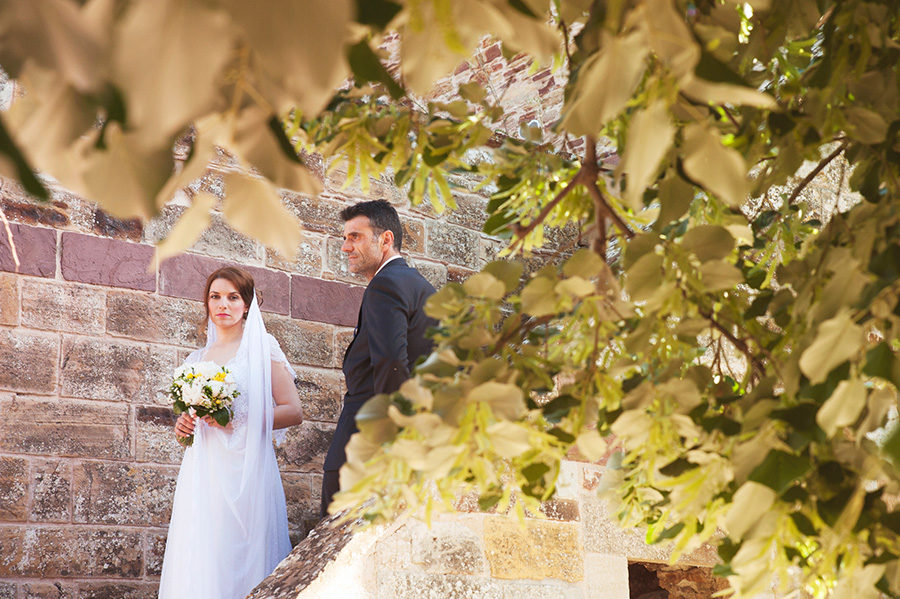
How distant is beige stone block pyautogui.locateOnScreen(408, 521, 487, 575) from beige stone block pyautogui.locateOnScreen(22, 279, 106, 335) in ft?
7.32

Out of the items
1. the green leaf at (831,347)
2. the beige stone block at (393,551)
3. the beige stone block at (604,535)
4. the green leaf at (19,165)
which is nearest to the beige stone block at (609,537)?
the beige stone block at (604,535)

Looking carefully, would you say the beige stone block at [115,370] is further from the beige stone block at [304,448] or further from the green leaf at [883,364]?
the green leaf at [883,364]

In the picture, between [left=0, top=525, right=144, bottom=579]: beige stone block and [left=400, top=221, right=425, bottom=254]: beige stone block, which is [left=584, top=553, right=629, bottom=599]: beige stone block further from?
[left=400, top=221, right=425, bottom=254]: beige stone block

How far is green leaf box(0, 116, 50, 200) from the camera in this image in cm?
42

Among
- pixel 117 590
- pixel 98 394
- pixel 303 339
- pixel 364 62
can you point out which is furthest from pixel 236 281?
pixel 364 62

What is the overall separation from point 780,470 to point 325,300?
4.00 m

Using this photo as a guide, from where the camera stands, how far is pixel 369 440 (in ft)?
3.12

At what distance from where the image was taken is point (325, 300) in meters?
4.71

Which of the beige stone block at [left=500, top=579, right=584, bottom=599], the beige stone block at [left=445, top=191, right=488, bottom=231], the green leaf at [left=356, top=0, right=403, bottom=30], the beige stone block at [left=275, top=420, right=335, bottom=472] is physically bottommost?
the beige stone block at [left=500, top=579, right=584, bottom=599]

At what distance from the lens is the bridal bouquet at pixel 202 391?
12.5 feet

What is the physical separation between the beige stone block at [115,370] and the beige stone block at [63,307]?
0.06 meters

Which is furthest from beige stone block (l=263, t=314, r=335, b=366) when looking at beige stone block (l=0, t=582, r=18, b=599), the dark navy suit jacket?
beige stone block (l=0, t=582, r=18, b=599)

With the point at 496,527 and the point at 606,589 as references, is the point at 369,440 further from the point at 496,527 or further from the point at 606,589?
the point at 606,589

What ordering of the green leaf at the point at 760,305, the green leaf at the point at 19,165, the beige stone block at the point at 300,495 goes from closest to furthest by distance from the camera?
the green leaf at the point at 19,165, the green leaf at the point at 760,305, the beige stone block at the point at 300,495
